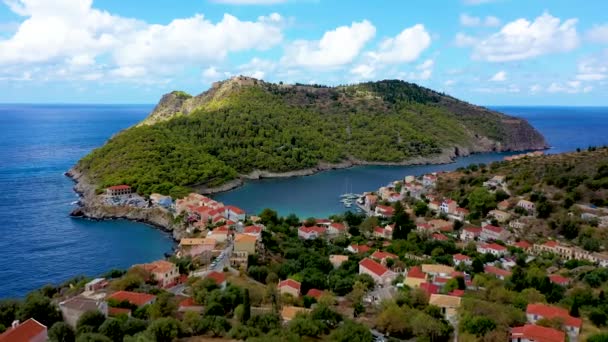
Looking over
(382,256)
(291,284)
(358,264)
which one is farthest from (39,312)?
(382,256)

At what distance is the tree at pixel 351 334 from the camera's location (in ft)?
59.4

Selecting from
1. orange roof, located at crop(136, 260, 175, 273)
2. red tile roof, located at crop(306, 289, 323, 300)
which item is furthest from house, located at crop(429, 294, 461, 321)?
orange roof, located at crop(136, 260, 175, 273)

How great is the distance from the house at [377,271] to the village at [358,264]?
63 mm

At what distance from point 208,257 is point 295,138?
2336 inches

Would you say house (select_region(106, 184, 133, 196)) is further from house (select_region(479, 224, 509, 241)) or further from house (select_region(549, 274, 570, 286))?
house (select_region(549, 274, 570, 286))

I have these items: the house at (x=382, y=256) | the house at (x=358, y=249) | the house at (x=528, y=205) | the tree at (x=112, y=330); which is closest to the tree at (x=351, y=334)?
the tree at (x=112, y=330)

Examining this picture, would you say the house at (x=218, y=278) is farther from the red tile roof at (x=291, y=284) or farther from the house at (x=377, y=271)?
the house at (x=377, y=271)

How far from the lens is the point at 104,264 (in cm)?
3488

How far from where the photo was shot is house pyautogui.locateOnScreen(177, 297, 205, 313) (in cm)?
2189

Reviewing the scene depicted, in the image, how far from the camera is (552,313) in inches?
835

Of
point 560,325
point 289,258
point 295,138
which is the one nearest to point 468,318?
point 560,325

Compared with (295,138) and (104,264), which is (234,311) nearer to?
(104,264)

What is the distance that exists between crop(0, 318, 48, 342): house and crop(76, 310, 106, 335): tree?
1197 millimetres

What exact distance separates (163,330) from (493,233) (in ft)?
102
